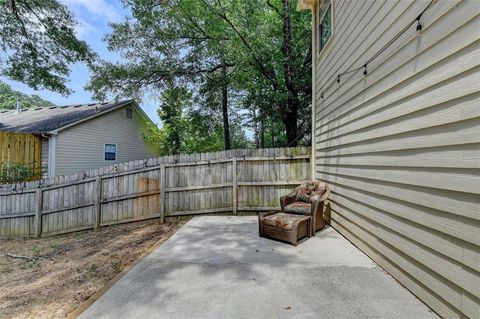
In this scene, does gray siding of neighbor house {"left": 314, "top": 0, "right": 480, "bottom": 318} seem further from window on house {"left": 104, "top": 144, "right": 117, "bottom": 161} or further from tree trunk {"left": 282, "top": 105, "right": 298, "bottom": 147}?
window on house {"left": 104, "top": 144, "right": 117, "bottom": 161}

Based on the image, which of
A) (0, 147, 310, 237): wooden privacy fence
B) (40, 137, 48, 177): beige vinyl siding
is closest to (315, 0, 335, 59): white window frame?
(0, 147, 310, 237): wooden privacy fence

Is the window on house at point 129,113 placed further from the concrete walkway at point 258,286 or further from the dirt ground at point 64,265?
the concrete walkway at point 258,286

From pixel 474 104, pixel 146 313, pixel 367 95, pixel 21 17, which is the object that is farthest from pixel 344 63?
pixel 21 17

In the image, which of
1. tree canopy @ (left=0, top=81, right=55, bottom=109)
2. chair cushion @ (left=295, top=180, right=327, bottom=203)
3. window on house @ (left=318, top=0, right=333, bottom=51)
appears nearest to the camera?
chair cushion @ (left=295, top=180, right=327, bottom=203)

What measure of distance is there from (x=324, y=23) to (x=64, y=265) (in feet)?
21.5

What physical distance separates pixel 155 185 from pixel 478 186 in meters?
5.65

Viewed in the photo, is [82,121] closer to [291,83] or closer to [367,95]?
[291,83]

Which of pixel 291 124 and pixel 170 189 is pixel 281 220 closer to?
pixel 170 189

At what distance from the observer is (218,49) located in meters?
9.88

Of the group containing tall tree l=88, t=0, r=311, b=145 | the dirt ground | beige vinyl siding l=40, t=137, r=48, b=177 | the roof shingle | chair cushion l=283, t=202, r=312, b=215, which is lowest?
the dirt ground

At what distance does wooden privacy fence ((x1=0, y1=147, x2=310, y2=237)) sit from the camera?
579 cm

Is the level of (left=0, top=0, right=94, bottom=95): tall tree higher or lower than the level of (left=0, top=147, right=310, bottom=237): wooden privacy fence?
higher

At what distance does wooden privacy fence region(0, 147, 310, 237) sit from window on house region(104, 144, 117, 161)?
5603 mm

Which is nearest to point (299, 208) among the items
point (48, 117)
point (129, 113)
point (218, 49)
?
point (218, 49)
